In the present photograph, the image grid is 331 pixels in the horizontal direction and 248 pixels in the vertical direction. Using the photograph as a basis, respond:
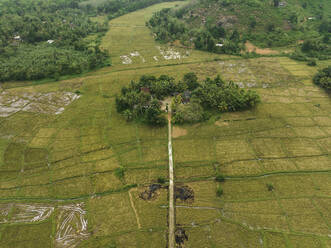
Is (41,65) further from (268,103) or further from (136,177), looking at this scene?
(268,103)

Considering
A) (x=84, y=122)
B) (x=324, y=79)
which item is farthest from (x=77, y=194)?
(x=324, y=79)

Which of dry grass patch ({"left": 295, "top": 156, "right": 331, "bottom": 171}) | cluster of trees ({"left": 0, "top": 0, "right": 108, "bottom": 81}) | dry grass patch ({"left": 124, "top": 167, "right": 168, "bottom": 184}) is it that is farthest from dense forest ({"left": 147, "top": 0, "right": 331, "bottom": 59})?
dry grass patch ({"left": 124, "top": 167, "right": 168, "bottom": 184})

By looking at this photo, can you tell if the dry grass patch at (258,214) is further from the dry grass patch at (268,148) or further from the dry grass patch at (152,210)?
the dry grass patch at (268,148)

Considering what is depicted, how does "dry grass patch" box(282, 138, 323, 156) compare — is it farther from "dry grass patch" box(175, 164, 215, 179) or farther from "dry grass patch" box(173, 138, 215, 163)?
"dry grass patch" box(175, 164, 215, 179)

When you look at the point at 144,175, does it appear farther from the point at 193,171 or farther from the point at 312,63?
the point at 312,63

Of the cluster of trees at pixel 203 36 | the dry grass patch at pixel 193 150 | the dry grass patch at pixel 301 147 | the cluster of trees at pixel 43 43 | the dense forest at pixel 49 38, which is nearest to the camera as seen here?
the dry grass patch at pixel 193 150

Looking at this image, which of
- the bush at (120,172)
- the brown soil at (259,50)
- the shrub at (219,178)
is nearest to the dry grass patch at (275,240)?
the shrub at (219,178)
